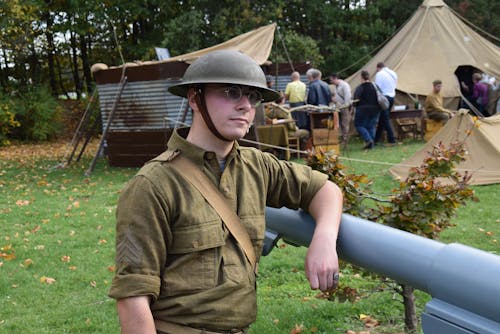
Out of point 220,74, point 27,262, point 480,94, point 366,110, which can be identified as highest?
point 220,74

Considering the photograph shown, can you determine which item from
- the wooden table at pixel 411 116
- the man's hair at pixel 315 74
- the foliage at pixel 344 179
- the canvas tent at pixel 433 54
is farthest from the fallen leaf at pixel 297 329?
the canvas tent at pixel 433 54

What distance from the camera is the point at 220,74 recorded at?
2.21m

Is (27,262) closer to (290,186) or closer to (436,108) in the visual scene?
(290,186)

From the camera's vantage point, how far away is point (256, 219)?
2.36 meters

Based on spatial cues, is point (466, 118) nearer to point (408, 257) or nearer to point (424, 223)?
point (424, 223)

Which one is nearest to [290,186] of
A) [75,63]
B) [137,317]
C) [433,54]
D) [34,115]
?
[137,317]

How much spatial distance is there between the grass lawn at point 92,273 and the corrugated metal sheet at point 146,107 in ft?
8.17

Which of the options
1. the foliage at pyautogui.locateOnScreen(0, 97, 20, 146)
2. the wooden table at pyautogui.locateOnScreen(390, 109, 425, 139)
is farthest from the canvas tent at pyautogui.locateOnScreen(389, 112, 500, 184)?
the foliage at pyautogui.locateOnScreen(0, 97, 20, 146)

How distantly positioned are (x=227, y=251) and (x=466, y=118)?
8.66 meters

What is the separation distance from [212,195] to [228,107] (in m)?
0.32

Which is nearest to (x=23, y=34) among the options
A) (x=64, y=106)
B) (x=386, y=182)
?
(x=64, y=106)

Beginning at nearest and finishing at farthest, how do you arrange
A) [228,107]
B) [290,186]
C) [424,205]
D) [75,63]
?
[228,107], [290,186], [424,205], [75,63]

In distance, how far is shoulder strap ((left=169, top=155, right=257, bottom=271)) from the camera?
219 centimetres

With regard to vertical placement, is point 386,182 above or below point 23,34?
below
